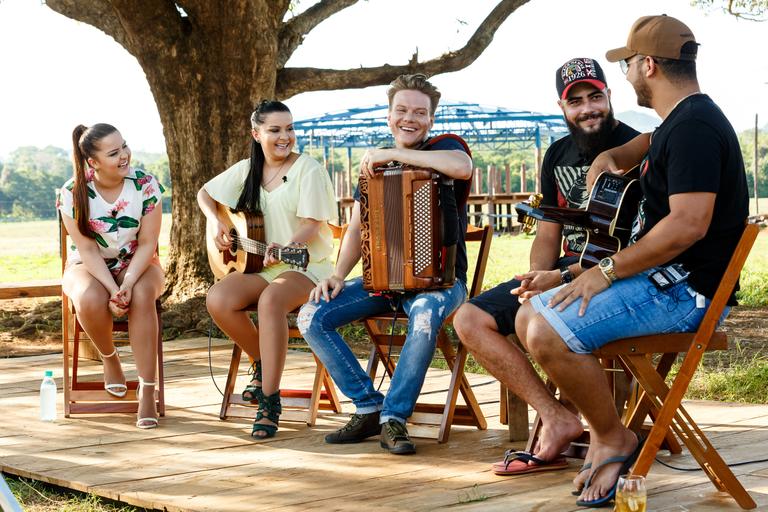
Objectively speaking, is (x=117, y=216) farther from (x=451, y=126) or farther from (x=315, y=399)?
(x=451, y=126)

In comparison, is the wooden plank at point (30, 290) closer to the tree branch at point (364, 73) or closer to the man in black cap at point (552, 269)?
the tree branch at point (364, 73)

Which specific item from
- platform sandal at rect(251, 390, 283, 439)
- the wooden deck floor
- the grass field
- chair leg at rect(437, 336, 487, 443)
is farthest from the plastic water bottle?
the grass field

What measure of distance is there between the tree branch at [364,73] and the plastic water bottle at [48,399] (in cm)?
506

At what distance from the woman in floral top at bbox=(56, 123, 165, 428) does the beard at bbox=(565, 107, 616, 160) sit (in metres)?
2.36

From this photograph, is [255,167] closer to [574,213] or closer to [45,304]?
[574,213]

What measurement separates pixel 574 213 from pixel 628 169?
316 mm

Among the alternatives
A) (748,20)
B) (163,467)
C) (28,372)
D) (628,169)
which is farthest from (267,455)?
(748,20)

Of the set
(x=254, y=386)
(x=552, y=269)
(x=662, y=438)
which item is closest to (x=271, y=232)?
(x=254, y=386)

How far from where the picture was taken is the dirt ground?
29.6 feet

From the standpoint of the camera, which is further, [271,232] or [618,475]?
[271,232]

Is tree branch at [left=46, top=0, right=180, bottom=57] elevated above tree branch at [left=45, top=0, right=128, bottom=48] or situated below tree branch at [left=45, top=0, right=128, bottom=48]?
below

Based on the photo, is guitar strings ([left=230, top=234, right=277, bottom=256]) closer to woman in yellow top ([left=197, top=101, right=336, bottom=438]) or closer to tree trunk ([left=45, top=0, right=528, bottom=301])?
woman in yellow top ([left=197, top=101, right=336, bottom=438])

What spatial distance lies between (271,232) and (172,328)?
13.1ft

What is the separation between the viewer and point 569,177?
467 cm
